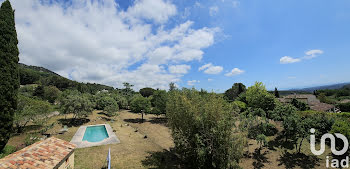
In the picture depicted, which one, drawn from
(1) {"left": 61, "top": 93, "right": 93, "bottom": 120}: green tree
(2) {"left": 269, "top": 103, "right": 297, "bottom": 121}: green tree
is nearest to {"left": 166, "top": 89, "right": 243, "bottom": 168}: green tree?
(2) {"left": 269, "top": 103, "right": 297, "bottom": 121}: green tree

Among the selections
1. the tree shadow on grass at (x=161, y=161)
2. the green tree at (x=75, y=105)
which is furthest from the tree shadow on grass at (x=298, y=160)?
the green tree at (x=75, y=105)

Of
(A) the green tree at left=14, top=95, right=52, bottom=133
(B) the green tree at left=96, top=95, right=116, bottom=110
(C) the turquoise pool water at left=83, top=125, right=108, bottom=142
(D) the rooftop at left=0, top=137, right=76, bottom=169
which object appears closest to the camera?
(D) the rooftop at left=0, top=137, right=76, bottom=169

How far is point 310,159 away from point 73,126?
32360 millimetres

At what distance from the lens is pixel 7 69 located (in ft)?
41.6

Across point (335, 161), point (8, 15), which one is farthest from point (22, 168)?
point (335, 161)

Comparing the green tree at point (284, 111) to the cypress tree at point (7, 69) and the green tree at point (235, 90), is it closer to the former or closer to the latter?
the cypress tree at point (7, 69)

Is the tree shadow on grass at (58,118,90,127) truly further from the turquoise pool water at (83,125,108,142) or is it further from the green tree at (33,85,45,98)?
the green tree at (33,85,45,98)

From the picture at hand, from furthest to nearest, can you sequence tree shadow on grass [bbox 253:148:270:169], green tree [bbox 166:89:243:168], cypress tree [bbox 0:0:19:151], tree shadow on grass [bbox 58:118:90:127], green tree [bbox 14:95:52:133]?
tree shadow on grass [bbox 58:118:90:127], green tree [bbox 14:95:52:133], tree shadow on grass [bbox 253:148:270:169], cypress tree [bbox 0:0:19:151], green tree [bbox 166:89:243:168]

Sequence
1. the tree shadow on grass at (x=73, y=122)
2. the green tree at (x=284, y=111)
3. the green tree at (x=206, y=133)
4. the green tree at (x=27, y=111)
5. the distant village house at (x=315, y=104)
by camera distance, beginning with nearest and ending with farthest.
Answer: the green tree at (x=206, y=133) → the green tree at (x=284, y=111) → the green tree at (x=27, y=111) → the tree shadow on grass at (x=73, y=122) → the distant village house at (x=315, y=104)

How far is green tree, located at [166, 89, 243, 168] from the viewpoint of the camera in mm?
9641

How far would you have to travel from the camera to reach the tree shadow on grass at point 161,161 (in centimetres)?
1288

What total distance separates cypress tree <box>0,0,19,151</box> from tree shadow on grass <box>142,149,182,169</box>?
12.7m

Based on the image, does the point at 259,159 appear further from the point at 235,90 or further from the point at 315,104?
the point at 235,90

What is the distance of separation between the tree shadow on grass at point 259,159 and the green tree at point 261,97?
12.0 meters
